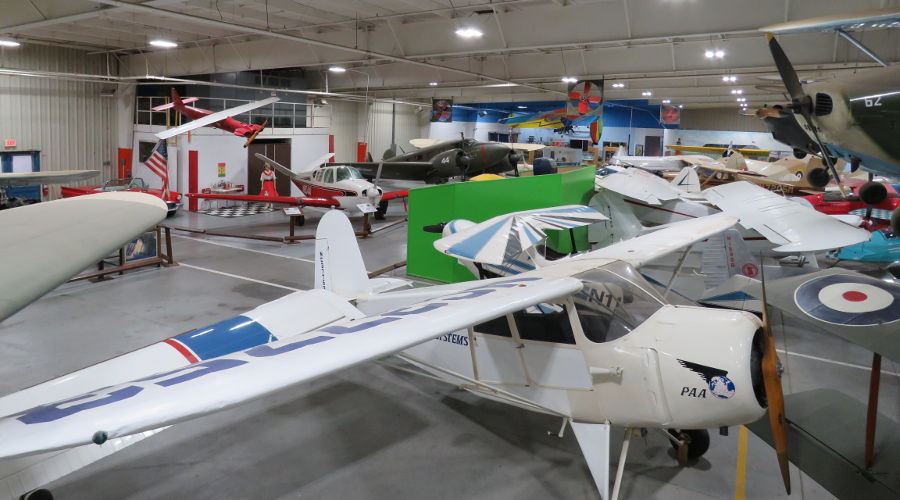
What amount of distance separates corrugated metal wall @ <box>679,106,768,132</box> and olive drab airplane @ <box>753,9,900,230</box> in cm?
3134

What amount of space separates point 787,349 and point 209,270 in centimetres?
906

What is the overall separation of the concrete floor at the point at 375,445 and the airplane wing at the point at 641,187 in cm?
292

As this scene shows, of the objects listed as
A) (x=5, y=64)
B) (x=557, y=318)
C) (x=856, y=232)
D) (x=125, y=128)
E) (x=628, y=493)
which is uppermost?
(x=5, y=64)

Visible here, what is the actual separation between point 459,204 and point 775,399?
6366 millimetres

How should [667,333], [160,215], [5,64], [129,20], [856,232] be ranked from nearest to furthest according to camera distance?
[160,215] → [667,333] → [856,232] → [129,20] → [5,64]

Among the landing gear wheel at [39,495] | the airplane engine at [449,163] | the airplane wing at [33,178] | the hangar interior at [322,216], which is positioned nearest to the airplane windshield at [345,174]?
the hangar interior at [322,216]

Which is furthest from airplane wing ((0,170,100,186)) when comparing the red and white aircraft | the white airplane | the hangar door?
the white airplane

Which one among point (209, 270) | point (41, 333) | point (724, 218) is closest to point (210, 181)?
point (209, 270)

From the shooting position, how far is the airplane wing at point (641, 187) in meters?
9.20

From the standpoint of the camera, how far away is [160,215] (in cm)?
212

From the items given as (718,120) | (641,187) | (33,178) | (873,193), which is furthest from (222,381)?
(718,120)

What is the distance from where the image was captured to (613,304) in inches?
156

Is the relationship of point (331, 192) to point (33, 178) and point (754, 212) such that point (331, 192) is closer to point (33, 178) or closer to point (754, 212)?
point (33, 178)

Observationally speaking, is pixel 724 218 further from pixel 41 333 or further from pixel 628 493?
pixel 41 333
